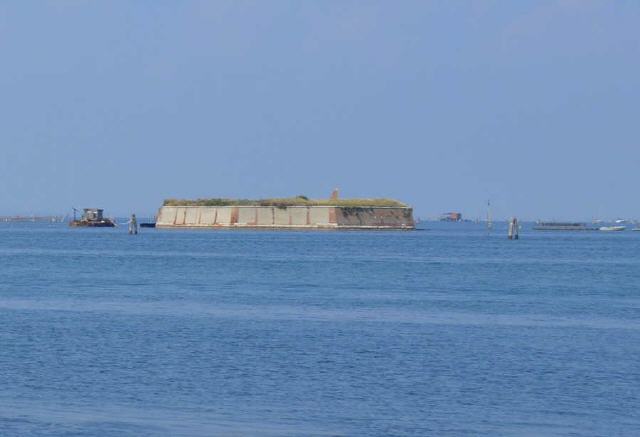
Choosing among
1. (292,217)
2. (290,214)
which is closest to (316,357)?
(290,214)

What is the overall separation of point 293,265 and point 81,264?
12.5m

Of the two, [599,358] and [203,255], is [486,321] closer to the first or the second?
[599,358]

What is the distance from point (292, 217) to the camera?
6786 inches

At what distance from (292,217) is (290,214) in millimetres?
594

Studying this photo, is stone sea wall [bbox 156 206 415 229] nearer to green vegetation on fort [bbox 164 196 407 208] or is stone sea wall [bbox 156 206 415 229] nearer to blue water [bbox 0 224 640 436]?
green vegetation on fort [bbox 164 196 407 208]

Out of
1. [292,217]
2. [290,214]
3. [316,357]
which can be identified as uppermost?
[290,214]

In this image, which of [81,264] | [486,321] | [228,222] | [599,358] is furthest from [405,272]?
[228,222]

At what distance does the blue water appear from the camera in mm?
22719

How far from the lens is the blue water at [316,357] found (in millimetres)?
22719

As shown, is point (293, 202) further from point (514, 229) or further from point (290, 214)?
point (514, 229)

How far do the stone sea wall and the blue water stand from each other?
10838 centimetres

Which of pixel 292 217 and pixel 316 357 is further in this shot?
pixel 292 217

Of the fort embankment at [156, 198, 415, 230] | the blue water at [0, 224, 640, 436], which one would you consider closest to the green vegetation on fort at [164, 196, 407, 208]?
the fort embankment at [156, 198, 415, 230]

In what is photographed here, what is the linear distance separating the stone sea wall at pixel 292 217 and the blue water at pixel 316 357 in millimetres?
108378
